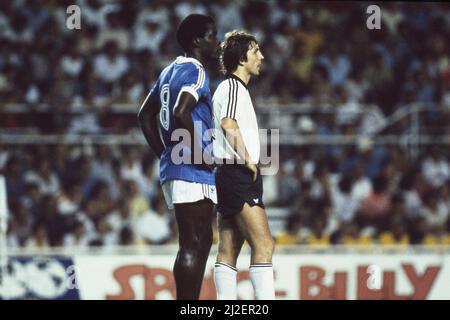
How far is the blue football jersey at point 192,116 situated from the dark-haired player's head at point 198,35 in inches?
4.1

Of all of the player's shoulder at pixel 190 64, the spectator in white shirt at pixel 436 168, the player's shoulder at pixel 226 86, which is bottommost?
the spectator in white shirt at pixel 436 168

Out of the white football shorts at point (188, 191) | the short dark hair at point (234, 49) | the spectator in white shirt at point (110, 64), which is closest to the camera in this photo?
the white football shorts at point (188, 191)

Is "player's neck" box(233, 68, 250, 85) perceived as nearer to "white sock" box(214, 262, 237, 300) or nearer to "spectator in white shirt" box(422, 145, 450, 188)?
"white sock" box(214, 262, 237, 300)

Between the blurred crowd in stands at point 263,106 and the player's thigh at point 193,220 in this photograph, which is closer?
the player's thigh at point 193,220

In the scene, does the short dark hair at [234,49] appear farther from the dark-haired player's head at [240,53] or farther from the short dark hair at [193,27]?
the short dark hair at [193,27]

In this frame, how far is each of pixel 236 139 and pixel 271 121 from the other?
23.0 ft

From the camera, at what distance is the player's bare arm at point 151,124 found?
761 centimetres

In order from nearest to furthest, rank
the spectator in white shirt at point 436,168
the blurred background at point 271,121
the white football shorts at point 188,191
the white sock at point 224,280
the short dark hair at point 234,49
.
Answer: the white football shorts at point 188,191 → the white sock at point 224,280 → the short dark hair at point 234,49 → the blurred background at point 271,121 → the spectator in white shirt at point 436,168

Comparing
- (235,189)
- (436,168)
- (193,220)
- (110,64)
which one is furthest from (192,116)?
(110,64)

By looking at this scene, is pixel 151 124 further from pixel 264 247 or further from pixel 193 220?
pixel 264 247

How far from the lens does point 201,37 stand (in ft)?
24.6

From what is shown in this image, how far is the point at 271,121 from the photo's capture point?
46.8 feet

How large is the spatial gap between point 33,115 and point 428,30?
639 cm

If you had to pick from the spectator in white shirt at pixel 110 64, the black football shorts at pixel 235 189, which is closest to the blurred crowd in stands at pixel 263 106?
the spectator in white shirt at pixel 110 64
